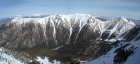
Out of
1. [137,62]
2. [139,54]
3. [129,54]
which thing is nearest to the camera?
[137,62]

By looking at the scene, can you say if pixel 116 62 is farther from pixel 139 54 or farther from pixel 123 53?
pixel 139 54

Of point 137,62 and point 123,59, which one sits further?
point 123,59

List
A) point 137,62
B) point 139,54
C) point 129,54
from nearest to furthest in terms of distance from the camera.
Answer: point 137,62 → point 139,54 → point 129,54

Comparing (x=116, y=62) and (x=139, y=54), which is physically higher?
(x=139, y=54)

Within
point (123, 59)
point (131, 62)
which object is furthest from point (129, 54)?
point (131, 62)

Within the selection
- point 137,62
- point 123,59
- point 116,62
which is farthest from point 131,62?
point 116,62

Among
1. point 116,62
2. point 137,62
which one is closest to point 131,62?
point 137,62

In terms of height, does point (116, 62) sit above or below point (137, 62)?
below

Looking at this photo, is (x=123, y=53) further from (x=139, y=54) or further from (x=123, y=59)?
(x=139, y=54)
